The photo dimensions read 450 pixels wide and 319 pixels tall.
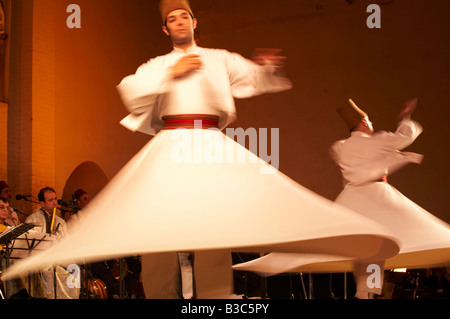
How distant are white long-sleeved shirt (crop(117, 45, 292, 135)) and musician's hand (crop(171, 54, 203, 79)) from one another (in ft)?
0.24

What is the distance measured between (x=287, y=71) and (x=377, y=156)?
6.41 metres

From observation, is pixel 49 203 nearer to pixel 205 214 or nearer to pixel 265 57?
pixel 265 57

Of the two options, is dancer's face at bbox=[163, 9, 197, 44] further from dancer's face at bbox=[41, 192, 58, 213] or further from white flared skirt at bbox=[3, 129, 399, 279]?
dancer's face at bbox=[41, 192, 58, 213]

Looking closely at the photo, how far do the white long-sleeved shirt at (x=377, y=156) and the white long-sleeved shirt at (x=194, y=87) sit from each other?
1.58 m

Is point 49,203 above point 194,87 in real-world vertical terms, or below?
below

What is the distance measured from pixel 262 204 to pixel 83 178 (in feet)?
23.6

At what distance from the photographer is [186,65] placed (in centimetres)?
365

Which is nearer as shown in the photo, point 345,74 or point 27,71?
point 27,71

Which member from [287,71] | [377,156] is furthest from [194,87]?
[287,71]

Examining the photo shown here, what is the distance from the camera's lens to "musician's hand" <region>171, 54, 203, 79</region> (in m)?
3.64

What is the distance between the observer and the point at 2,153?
8.69 m
